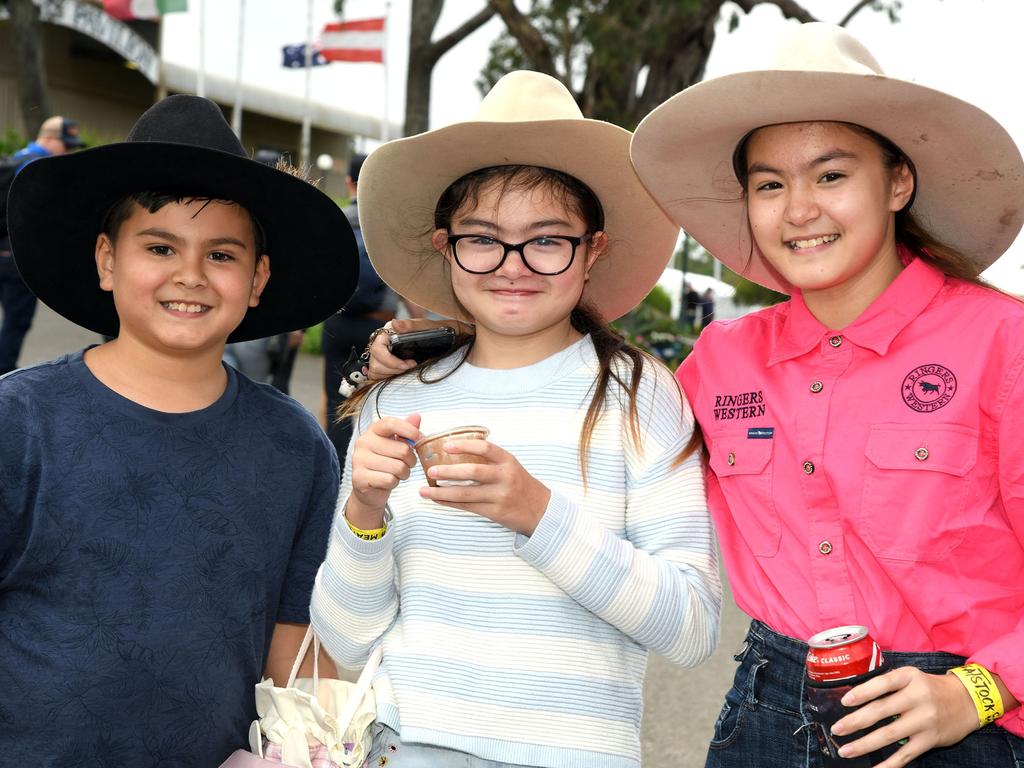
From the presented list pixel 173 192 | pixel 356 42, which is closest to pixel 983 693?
pixel 173 192

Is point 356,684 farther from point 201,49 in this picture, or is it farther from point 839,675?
point 201,49

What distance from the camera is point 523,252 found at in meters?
2.42

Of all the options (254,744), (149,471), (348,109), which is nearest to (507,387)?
(149,471)

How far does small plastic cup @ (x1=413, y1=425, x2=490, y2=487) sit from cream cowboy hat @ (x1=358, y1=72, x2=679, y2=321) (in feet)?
2.50

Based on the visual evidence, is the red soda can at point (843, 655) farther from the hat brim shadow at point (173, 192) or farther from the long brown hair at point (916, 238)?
the hat brim shadow at point (173, 192)

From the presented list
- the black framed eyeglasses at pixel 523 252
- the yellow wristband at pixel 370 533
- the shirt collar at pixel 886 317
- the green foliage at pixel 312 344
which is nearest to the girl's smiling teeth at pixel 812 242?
the shirt collar at pixel 886 317

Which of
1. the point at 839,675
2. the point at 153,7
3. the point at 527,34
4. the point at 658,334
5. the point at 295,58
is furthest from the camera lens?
the point at 295,58

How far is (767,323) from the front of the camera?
250cm

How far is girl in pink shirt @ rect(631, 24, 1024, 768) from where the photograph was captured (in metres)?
2.05

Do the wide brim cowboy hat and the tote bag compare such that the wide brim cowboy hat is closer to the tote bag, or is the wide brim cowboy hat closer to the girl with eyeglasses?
the girl with eyeglasses

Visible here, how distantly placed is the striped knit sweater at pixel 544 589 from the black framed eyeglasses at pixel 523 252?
231 mm

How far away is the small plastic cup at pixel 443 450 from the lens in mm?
1963

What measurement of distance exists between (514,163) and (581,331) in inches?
17.1

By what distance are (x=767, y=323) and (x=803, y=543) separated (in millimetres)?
548
